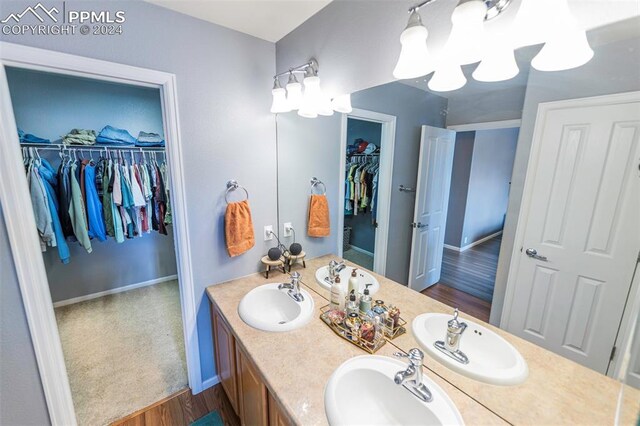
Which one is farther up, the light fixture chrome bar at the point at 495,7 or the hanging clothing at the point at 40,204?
the light fixture chrome bar at the point at 495,7

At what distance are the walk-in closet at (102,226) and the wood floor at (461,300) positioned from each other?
6.21 feet

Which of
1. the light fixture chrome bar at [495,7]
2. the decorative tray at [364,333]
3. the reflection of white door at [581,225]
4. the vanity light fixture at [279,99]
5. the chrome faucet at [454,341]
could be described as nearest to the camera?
the reflection of white door at [581,225]

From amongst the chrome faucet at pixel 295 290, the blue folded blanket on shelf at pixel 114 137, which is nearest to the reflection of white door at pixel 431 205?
the chrome faucet at pixel 295 290

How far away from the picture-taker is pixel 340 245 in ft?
5.27

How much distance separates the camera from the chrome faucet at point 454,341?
3.09 feet

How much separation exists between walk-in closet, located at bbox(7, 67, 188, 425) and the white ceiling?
1.32m

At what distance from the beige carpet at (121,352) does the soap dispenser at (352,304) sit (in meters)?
Result: 1.52

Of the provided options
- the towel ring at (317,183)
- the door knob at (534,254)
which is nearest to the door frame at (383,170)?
the towel ring at (317,183)

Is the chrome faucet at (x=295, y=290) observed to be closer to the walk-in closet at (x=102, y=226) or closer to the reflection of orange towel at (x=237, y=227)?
the reflection of orange towel at (x=237, y=227)

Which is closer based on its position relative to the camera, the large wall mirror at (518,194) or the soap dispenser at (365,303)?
the large wall mirror at (518,194)

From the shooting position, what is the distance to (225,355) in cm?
155

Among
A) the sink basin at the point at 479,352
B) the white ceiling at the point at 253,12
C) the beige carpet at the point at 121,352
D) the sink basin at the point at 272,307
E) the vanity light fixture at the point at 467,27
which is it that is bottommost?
the beige carpet at the point at 121,352

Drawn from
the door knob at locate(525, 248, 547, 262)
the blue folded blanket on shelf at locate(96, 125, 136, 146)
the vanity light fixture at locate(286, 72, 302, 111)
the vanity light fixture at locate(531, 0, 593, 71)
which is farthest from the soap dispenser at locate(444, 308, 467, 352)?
the blue folded blanket on shelf at locate(96, 125, 136, 146)

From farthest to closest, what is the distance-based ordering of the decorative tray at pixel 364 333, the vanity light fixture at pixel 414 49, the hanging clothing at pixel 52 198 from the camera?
1. the hanging clothing at pixel 52 198
2. the decorative tray at pixel 364 333
3. the vanity light fixture at pixel 414 49
